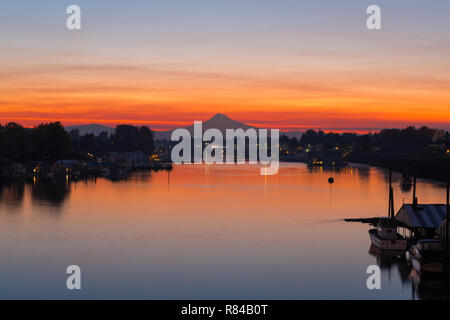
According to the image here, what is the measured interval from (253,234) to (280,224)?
20.6 feet

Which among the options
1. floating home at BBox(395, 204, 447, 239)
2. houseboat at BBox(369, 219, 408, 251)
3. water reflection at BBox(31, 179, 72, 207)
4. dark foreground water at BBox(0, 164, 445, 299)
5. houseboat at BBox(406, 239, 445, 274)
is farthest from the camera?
water reflection at BBox(31, 179, 72, 207)

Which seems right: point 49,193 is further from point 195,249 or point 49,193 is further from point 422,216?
point 422,216

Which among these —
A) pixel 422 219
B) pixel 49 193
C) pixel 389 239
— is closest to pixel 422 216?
pixel 422 219

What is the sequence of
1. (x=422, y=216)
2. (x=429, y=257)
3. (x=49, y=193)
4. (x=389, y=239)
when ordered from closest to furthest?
(x=429, y=257)
(x=389, y=239)
(x=422, y=216)
(x=49, y=193)

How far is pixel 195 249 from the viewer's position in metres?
40.2

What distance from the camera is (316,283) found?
3125 cm

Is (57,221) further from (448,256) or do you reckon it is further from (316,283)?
(448,256)

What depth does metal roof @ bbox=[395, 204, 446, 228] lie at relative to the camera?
39.2m

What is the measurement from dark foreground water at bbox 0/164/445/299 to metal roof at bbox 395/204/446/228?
3397 millimetres

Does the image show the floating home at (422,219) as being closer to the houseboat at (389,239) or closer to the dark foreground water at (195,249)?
the houseboat at (389,239)

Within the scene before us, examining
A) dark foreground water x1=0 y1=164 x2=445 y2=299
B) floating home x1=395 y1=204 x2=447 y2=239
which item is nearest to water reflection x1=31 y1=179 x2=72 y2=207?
dark foreground water x1=0 y1=164 x2=445 y2=299

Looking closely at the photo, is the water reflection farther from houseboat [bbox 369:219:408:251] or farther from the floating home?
the floating home

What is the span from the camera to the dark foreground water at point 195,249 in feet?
98.8

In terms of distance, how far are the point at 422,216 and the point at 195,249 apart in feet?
51.5
